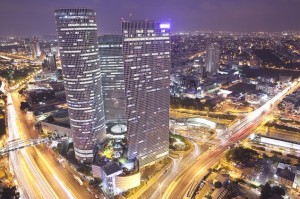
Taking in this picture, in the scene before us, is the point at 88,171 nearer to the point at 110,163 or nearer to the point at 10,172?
the point at 110,163

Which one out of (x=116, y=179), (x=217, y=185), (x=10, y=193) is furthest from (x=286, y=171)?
(x=10, y=193)

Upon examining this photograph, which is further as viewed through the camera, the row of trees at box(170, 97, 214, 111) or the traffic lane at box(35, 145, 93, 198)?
the row of trees at box(170, 97, 214, 111)

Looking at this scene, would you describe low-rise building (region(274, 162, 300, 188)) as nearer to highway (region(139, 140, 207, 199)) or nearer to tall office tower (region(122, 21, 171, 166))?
highway (region(139, 140, 207, 199))

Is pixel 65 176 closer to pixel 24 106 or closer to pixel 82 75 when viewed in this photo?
pixel 82 75

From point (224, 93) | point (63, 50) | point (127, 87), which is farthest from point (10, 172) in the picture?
point (224, 93)

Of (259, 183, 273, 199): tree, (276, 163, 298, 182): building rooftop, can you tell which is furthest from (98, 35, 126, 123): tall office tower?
(276, 163, 298, 182): building rooftop
